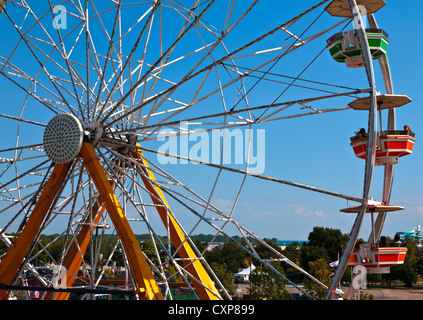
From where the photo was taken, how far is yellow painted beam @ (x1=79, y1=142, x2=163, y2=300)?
14.0 metres

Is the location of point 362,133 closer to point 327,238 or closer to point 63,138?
point 63,138

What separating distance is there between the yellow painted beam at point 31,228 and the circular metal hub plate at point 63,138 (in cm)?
56

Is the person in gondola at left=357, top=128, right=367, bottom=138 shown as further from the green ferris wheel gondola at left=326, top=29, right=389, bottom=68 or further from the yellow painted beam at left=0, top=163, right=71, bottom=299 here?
the yellow painted beam at left=0, top=163, right=71, bottom=299

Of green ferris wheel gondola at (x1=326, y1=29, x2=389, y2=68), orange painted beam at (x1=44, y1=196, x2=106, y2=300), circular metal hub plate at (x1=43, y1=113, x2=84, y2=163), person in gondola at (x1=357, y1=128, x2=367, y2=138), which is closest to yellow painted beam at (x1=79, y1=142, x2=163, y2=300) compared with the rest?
circular metal hub plate at (x1=43, y1=113, x2=84, y2=163)

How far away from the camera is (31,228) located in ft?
52.7

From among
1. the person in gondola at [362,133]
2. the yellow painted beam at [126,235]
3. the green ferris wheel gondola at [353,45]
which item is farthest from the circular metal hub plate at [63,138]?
the person in gondola at [362,133]

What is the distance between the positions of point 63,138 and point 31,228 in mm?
2857

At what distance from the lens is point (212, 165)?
54.2 feet

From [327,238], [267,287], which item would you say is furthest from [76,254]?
[327,238]

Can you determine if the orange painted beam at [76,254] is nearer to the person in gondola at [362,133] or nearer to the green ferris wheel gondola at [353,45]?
the person in gondola at [362,133]
